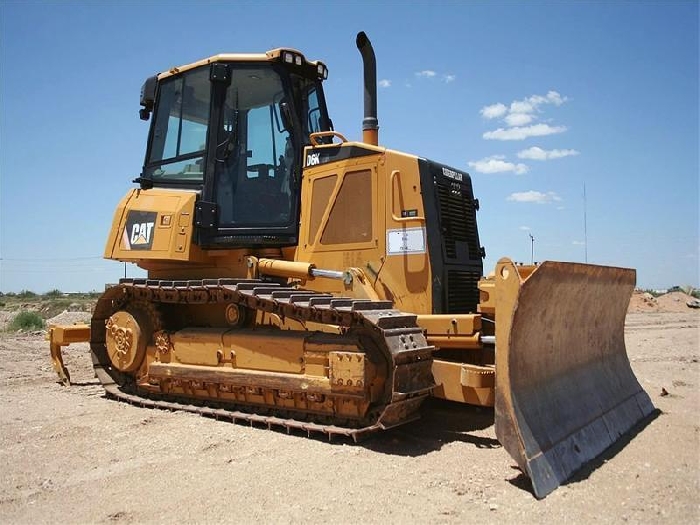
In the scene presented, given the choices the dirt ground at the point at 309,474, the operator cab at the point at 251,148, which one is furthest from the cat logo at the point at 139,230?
the dirt ground at the point at 309,474

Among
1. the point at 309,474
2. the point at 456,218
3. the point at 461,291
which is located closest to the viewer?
the point at 309,474

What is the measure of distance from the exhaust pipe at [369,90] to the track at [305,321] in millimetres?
1989

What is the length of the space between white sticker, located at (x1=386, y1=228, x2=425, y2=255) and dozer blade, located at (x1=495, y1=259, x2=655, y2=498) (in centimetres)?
109

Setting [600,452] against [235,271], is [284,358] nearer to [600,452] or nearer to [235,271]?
[235,271]

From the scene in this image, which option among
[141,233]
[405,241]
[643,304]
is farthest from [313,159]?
[643,304]

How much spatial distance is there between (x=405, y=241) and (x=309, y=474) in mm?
2518

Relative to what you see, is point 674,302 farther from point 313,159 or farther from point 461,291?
point 313,159

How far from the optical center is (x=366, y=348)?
544cm

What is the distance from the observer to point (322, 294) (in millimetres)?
6117

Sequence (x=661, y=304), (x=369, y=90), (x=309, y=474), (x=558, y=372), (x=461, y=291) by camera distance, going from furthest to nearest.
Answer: (x=661, y=304)
(x=369, y=90)
(x=461, y=291)
(x=558, y=372)
(x=309, y=474)

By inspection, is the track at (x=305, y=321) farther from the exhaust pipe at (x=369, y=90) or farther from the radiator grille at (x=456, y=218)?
the exhaust pipe at (x=369, y=90)

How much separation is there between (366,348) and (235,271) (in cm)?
241

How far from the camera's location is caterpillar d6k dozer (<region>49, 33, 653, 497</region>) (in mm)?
4996

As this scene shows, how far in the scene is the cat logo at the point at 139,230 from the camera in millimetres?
7359
